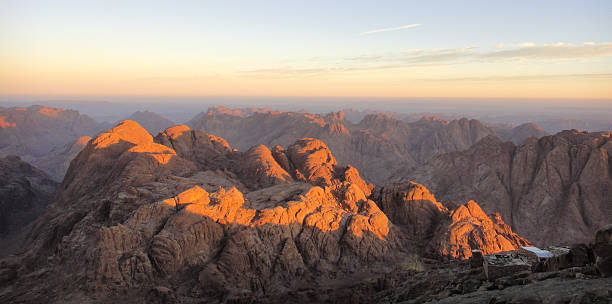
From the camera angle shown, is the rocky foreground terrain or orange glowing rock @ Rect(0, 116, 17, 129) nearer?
the rocky foreground terrain

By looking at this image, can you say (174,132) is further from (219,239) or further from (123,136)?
(219,239)

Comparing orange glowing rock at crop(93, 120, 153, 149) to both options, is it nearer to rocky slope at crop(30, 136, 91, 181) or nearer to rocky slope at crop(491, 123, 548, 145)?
rocky slope at crop(30, 136, 91, 181)

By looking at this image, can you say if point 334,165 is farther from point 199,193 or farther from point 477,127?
point 477,127

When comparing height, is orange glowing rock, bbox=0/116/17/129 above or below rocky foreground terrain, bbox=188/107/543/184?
above

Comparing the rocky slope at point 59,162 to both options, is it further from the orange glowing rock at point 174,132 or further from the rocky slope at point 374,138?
the orange glowing rock at point 174,132

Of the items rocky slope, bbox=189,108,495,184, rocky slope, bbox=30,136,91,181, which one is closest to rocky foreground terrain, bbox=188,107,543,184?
rocky slope, bbox=189,108,495,184

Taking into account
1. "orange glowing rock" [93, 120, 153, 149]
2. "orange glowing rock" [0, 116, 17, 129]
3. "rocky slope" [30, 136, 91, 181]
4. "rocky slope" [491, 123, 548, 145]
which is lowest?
"rocky slope" [30, 136, 91, 181]

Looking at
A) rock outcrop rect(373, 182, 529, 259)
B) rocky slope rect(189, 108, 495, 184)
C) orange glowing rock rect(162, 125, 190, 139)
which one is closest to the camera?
rock outcrop rect(373, 182, 529, 259)

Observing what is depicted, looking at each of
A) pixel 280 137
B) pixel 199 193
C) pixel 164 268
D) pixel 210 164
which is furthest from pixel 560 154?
pixel 280 137
